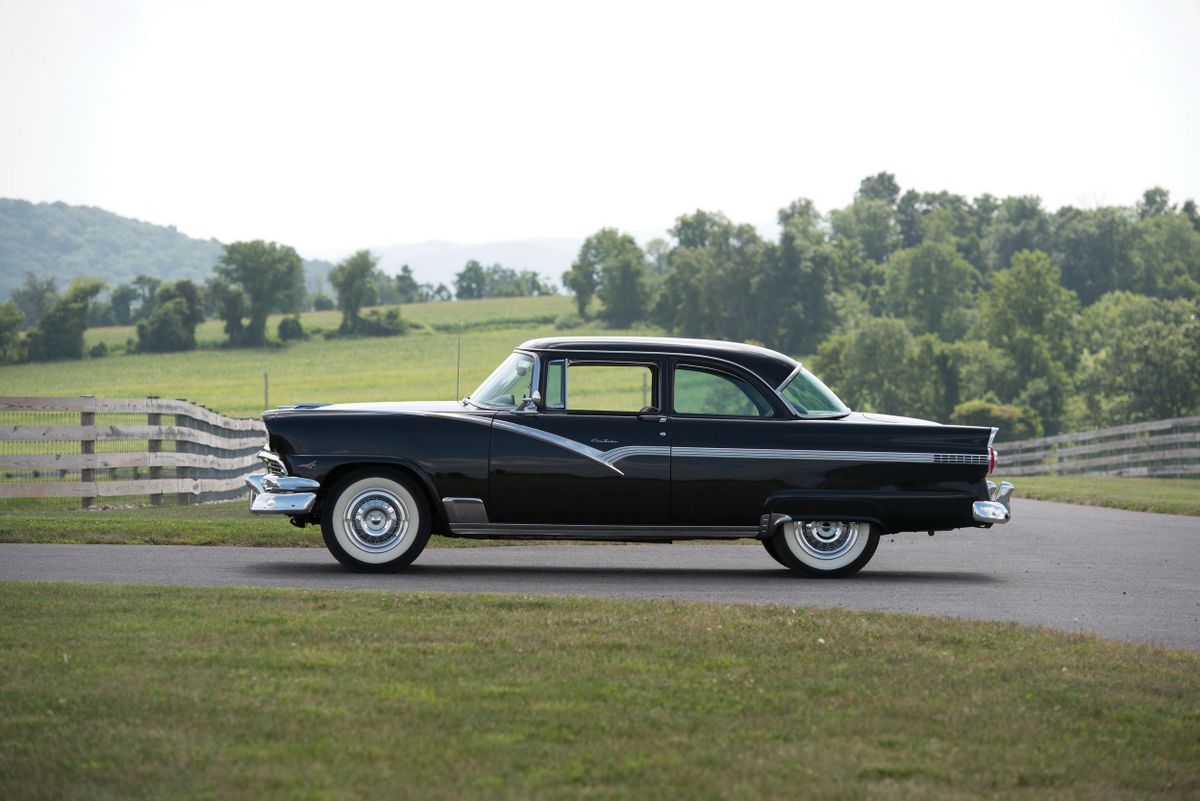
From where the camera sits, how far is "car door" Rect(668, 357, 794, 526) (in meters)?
11.4

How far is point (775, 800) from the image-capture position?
508cm

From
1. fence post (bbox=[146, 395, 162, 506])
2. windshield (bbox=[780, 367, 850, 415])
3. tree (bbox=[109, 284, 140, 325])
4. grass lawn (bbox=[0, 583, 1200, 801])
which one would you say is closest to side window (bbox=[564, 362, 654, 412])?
windshield (bbox=[780, 367, 850, 415])

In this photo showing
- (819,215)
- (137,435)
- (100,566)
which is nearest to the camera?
(100,566)

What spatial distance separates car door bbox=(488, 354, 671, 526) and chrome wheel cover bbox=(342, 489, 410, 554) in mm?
691

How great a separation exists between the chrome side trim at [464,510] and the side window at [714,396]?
5.37 ft

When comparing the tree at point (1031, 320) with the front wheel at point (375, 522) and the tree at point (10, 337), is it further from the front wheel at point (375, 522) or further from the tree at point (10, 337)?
the front wheel at point (375, 522)

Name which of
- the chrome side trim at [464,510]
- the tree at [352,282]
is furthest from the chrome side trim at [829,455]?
the tree at [352,282]

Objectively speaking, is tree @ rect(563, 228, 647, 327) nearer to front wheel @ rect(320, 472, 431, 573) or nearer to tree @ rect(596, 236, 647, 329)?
tree @ rect(596, 236, 647, 329)

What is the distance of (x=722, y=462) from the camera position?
11.4 meters

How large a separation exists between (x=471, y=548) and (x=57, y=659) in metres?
7.11

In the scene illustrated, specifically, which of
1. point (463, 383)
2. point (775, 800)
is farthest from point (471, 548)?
point (463, 383)

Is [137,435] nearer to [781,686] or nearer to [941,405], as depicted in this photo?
[781,686]

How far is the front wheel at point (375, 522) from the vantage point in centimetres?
1133

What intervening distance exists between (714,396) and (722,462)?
53cm
